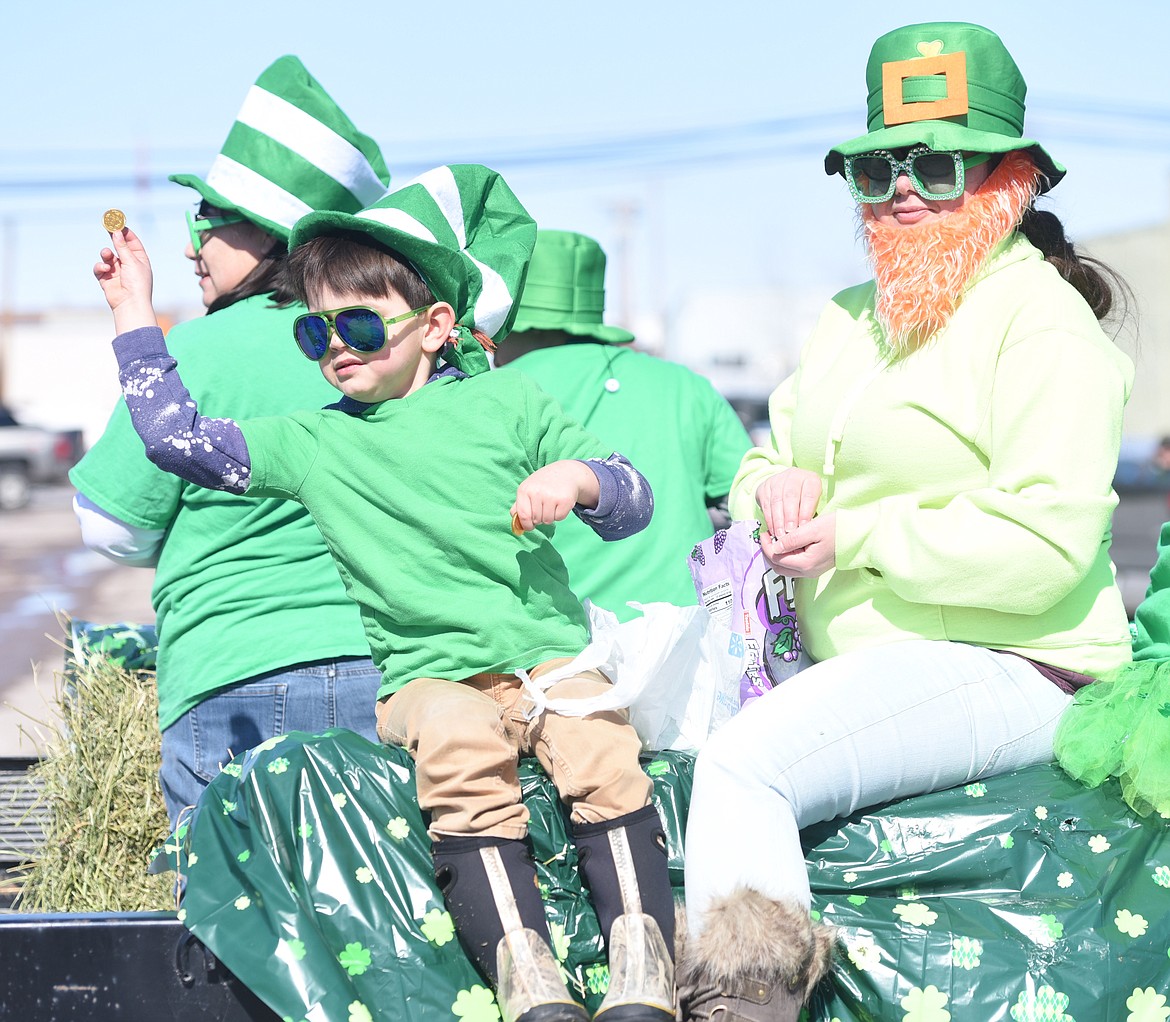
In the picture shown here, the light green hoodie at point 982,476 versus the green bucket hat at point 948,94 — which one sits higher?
the green bucket hat at point 948,94

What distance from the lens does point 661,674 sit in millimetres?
2471

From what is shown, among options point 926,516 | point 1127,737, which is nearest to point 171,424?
point 926,516

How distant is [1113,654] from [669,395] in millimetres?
1769

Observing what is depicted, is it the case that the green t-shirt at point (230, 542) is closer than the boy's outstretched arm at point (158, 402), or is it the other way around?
the boy's outstretched arm at point (158, 402)

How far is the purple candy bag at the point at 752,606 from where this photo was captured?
107 inches

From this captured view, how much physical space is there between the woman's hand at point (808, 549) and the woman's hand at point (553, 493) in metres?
0.41

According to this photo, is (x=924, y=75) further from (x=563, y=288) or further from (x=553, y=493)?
(x=563, y=288)

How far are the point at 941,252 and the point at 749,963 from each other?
51.8 inches

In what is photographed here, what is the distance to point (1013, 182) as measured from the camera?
8.36ft

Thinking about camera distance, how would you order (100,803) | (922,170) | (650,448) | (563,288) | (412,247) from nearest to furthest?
(412,247) < (922,170) < (100,803) < (650,448) < (563,288)

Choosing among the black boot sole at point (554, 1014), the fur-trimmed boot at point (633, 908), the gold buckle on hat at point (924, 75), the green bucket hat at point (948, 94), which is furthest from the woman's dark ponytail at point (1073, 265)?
the black boot sole at point (554, 1014)

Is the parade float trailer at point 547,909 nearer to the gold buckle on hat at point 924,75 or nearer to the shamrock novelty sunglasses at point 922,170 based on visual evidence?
the shamrock novelty sunglasses at point 922,170

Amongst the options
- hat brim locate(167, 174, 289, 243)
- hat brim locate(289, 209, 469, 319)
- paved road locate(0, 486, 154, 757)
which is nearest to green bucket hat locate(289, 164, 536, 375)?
hat brim locate(289, 209, 469, 319)

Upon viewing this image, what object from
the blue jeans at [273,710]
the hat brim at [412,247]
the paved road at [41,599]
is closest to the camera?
the hat brim at [412,247]
